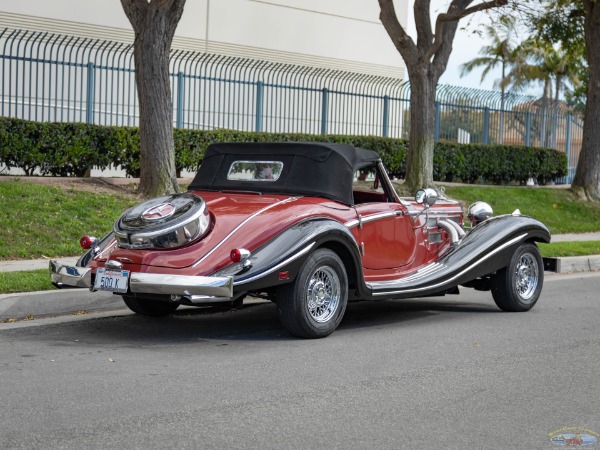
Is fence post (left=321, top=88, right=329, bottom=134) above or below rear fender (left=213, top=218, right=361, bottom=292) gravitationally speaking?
above

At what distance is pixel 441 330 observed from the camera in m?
8.99

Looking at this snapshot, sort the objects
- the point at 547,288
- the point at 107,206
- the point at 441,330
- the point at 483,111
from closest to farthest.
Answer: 1. the point at 441,330
2. the point at 547,288
3. the point at 107,206
4. the point at 483,111

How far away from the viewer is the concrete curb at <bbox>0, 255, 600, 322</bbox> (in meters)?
9.03

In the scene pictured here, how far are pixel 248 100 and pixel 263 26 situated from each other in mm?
8854

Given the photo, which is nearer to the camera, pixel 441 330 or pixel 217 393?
pixel 217 393

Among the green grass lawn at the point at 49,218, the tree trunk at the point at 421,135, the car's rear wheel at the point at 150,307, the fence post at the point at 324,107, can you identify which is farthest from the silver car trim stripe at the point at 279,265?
the fence post at the point at 324,107

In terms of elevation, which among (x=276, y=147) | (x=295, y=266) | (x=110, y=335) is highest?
(x=276, y=147)

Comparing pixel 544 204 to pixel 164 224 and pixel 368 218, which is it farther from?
pixel 164 224

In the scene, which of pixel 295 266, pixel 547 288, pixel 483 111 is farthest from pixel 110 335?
pixel 483 111

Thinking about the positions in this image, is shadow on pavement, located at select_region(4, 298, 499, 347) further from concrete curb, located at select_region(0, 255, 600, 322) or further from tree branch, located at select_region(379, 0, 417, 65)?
tree branch, located at select_region(379, 0, 417, 65)

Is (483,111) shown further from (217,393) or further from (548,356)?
(217,393)

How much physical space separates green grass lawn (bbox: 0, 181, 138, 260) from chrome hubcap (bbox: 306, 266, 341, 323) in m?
5.33

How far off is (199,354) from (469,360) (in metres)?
2.01

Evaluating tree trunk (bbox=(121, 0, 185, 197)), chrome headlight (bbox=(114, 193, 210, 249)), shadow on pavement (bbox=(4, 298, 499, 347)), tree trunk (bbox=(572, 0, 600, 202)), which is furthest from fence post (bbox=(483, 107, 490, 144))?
chrome headlight (bbox=(114, 193, 210, 249))
